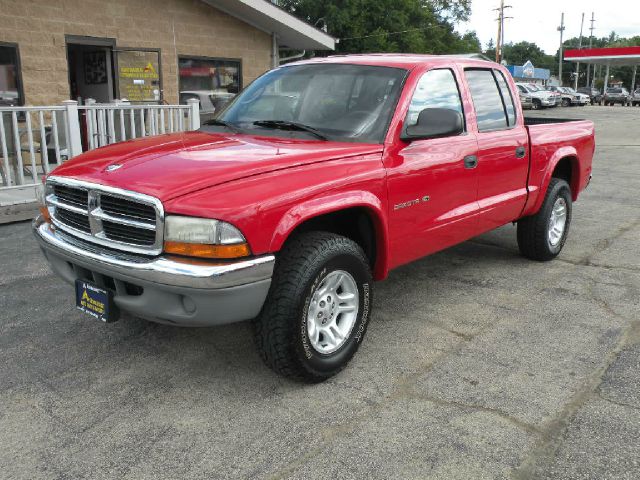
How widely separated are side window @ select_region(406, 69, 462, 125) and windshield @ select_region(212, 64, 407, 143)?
0.15 meters

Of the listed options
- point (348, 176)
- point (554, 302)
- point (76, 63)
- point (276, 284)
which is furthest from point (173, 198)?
point (76, 63)

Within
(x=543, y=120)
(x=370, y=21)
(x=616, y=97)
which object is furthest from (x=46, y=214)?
(x=616, y=97)

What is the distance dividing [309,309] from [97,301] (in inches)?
44.0

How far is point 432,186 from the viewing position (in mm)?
3916

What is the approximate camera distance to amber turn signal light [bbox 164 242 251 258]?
9.09ft

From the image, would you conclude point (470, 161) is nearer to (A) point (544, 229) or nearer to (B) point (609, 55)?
(A) point (544, 229)

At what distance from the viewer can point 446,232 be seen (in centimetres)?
418

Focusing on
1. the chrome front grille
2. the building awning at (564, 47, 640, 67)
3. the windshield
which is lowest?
the chrome front grille

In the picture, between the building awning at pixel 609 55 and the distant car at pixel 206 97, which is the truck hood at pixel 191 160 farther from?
the building awning at pixel 609 55

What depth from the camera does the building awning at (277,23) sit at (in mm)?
12695

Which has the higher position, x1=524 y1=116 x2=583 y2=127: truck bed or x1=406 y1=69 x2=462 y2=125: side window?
x1=406 y1=69 x2=462 y2=125: side window

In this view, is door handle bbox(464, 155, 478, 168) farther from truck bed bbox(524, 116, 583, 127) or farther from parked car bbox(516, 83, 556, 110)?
parked car bbox(516, 83, 556, 110)

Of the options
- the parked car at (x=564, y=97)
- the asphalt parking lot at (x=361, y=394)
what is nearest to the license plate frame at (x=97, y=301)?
the asphalt parking lot at (x=361, y=394)

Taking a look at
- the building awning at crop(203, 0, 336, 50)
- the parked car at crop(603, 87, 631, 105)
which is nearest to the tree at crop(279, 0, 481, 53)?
the building awning at crop(203, 0, 336, 50)
